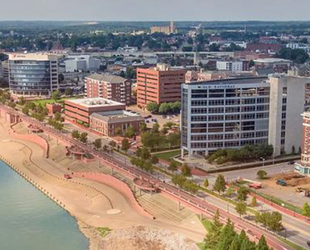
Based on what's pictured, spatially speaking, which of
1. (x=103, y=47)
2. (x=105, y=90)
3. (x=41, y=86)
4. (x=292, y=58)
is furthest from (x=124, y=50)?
(x=105, y=90)

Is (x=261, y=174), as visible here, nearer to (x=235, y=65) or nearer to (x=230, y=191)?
(x=230, y=191)

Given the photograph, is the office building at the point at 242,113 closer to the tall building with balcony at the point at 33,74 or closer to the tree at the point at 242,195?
the tree at the point at 242,195

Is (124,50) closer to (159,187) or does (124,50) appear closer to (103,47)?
(103,47)

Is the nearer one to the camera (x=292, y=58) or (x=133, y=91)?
(x=133, y=91)

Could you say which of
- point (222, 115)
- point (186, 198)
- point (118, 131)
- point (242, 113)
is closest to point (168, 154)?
point (222, 115)

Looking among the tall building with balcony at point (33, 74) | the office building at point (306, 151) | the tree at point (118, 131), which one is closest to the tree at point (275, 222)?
the office building at point (306, 151)

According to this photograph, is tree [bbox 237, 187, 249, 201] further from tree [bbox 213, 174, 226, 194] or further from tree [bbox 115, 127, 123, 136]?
tree [bbox 115, 127, 123, 136]
